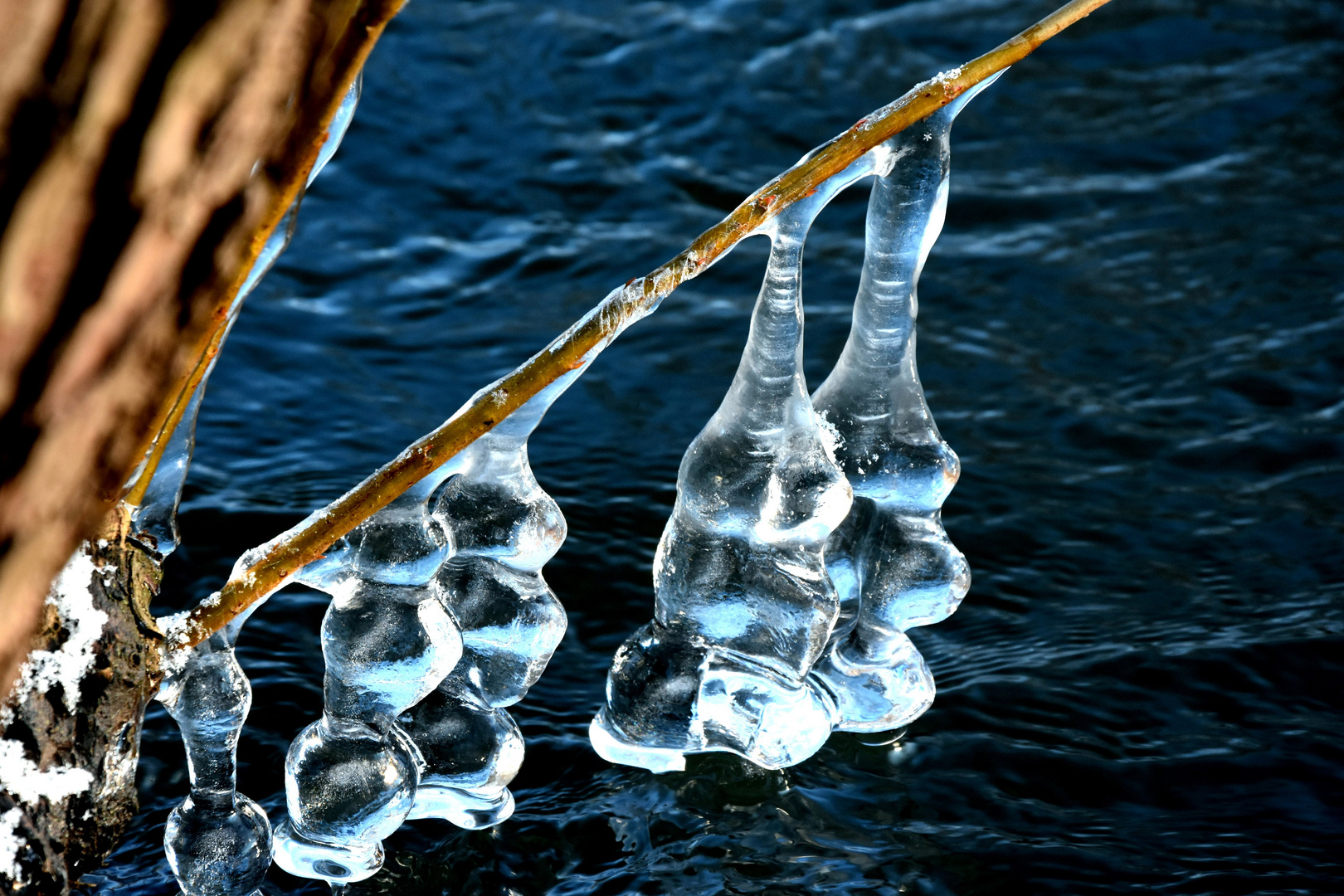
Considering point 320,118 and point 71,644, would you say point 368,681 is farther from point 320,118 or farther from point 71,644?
point 320,118

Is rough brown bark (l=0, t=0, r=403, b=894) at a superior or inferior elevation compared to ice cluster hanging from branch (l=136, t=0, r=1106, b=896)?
superior

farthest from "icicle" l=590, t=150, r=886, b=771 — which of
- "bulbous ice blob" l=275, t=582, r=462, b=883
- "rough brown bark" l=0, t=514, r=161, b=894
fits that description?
"rough brown bark" l=0, t=514, r=161, b=894

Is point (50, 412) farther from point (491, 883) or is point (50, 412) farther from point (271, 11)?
point (491, 883)

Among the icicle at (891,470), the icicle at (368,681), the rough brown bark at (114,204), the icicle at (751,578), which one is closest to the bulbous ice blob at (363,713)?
the icicle at (368,681)

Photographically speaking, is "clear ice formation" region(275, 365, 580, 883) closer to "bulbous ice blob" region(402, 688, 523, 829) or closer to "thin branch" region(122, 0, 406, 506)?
"bulbous ice blob" region(402, 688, 523, 829)

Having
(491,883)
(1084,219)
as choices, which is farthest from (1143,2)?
(491,883)

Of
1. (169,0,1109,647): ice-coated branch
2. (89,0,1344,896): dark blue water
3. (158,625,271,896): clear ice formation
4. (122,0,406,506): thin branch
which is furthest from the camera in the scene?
(89,0,1344,896): dark blue water

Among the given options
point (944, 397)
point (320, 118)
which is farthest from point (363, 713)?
point (944, 397)
